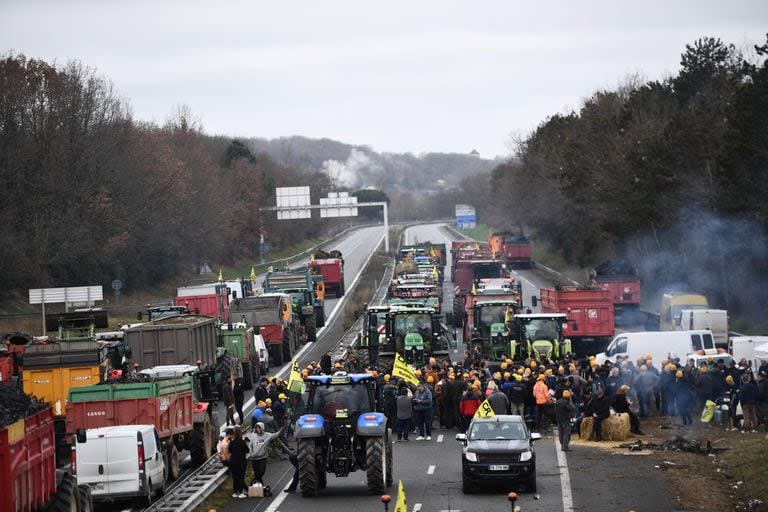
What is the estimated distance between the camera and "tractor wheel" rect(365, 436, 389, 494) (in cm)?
2456

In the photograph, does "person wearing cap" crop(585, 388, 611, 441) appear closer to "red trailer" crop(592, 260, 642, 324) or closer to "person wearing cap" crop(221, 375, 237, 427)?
"person wearing cap" crop(221, 375, 237, 427)

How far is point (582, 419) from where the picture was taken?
32.3 metres

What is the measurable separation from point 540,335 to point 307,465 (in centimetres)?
2070

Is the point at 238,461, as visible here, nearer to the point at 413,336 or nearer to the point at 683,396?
the point at 683,396

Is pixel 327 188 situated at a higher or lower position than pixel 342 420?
higher

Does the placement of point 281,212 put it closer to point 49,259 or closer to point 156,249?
point 156,249

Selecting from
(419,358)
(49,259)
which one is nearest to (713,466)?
(419,358)

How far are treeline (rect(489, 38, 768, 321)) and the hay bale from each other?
97.8 feet

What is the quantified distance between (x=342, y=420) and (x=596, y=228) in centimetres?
7517

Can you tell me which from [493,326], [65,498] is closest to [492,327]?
[493,326]

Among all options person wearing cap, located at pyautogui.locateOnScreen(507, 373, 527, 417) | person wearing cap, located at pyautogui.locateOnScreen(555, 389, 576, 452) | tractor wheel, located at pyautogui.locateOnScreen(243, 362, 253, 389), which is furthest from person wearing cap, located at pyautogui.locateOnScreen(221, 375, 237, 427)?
person wearing cap, located at pyautogui.locateOnScreen(555, 389, 576, 452)

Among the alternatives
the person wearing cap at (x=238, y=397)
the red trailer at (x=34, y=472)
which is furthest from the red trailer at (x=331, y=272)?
the red trailer at (x=34, y=472)

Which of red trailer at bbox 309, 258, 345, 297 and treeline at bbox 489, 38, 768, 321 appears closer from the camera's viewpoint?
treeline at bbox 489, 38, 768, 321

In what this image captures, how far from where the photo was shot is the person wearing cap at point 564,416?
30.0 metres
